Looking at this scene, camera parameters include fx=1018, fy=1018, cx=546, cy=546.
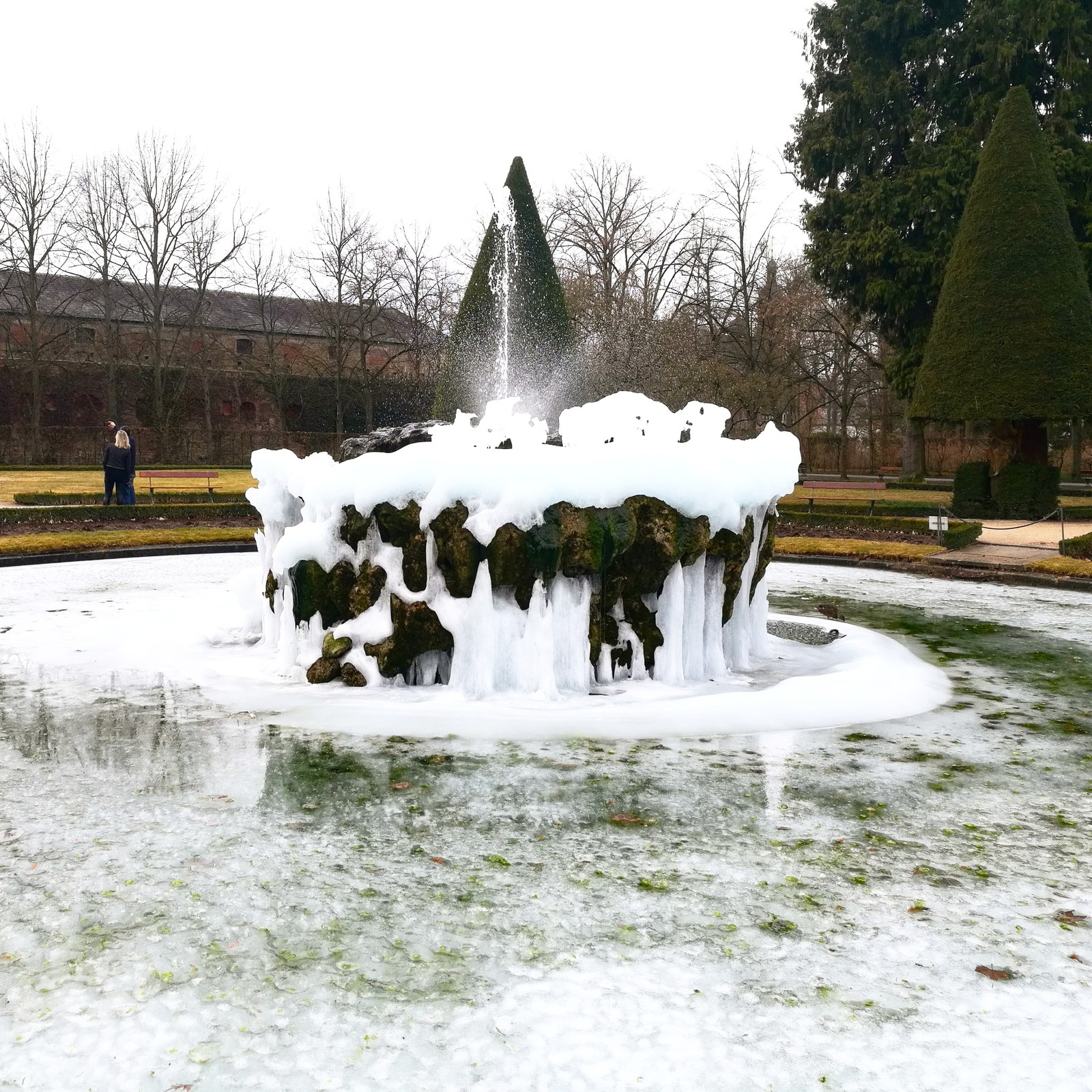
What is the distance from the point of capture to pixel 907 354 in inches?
1046

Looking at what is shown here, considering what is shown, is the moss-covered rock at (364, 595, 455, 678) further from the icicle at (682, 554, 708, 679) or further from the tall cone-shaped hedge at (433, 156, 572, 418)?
the tall cone-shaped hedge at (433, 156, 572, 418)

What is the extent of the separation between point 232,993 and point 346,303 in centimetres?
5292

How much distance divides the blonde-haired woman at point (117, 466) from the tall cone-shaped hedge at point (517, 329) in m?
7.51

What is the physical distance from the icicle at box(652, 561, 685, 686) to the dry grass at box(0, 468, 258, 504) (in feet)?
67.1

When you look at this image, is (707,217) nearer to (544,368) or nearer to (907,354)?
(907,354)

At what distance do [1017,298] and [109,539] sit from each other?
18248 mm

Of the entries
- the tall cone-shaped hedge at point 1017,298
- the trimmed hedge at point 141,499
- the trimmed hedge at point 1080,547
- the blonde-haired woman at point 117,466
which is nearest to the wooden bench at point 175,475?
the trimmed hedge at point 141,499

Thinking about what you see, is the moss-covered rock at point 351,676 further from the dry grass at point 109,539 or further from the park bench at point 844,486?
the park bench at point 844,486

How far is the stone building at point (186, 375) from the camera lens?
150 feet

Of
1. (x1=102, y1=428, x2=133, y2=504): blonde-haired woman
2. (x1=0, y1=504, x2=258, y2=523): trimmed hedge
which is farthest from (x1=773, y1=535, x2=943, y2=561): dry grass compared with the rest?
(x1=102, y1=428, x2=133, y2=504): blonde-haired woman

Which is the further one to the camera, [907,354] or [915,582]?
[907,354]

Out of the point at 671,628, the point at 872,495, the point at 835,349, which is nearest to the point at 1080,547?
the point at 671,628

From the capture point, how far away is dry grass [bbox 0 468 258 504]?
89.8 feet

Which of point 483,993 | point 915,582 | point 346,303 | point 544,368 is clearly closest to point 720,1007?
point 483,993
